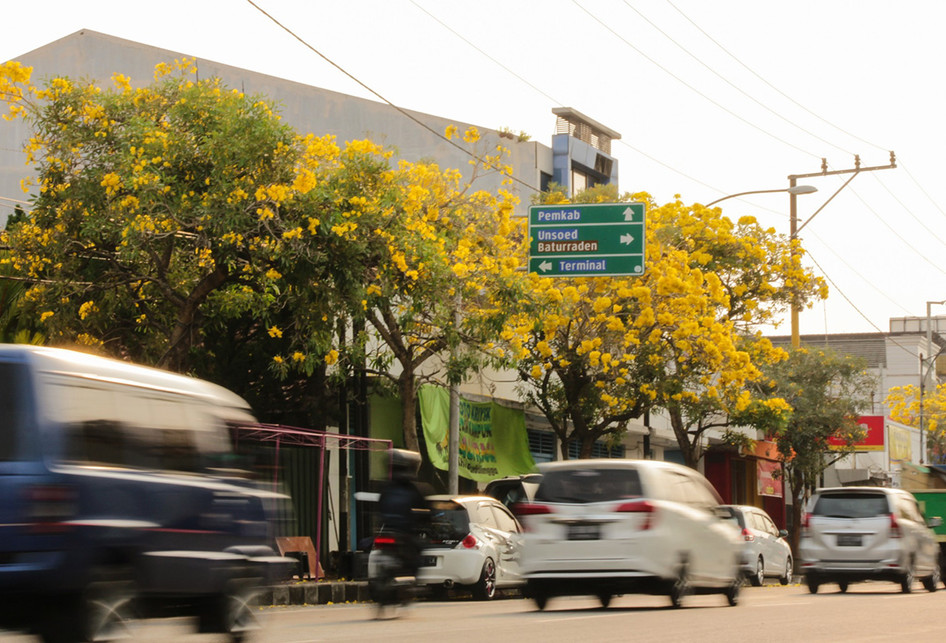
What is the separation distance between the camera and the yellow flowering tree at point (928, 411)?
58.8 meters

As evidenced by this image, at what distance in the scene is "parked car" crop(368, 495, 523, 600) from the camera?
1890 cm

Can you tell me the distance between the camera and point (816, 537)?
68.4 feet

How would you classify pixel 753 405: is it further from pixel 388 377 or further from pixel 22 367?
pixel 22 367

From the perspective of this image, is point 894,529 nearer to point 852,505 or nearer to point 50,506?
point 852,505

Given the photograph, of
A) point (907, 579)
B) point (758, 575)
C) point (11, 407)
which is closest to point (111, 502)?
point (11, 407)

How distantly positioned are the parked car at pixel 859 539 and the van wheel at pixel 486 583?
16.7 ft

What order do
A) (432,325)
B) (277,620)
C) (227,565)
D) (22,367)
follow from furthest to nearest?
(432,325) < (277,620) < (227,565) < (22,367)

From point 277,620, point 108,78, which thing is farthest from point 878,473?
point 277,620

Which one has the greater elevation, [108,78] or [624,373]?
[108,78]

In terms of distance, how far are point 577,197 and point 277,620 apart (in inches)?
769

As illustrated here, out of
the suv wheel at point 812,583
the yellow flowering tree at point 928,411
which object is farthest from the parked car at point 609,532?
the yellow flowering tree at point 928,411

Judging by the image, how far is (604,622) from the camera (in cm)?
1289

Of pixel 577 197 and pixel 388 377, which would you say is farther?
pixel 577 197

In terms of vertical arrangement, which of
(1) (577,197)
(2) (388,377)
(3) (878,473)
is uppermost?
(1) (577,197)
